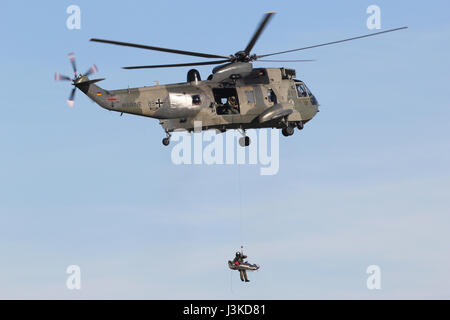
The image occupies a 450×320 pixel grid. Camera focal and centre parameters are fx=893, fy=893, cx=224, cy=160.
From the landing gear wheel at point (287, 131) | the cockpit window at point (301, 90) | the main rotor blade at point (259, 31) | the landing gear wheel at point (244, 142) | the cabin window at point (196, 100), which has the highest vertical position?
the main rotor blade at point (259, 31)

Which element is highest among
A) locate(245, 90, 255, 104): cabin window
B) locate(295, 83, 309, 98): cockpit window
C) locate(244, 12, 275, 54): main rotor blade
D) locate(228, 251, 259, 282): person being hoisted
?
locate(244, 12, 275, 54): main rotor blade

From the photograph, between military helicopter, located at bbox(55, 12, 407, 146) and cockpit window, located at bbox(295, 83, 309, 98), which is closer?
military helicopter, located at bbox(55, 12, 407, 146)

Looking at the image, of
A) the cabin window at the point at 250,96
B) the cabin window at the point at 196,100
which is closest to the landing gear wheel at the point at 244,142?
the cabin window at the point at 250,96

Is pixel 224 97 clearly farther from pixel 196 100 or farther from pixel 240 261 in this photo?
pixel 240 261

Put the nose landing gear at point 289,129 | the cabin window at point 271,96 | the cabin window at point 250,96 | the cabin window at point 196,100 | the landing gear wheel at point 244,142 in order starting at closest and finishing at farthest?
the cabin window at point 196,100 < the cabin window at point 250,96 < the landing gear wheel at point 244,142 < the cabin window at point 271,96 < the nose landing gear at point 289,129

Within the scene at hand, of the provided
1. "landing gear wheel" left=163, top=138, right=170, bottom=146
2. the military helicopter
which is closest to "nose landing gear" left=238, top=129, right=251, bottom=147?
the military helicopter

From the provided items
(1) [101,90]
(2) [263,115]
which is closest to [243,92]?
(2) [263,115]

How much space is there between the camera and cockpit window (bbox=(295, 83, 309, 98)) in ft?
176

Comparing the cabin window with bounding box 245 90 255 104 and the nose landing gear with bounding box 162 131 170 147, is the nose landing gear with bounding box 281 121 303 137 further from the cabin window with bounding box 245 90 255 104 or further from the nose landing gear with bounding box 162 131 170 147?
the nose landing gear with bounding box 162 131 170 147

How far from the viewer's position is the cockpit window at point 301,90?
5378cm

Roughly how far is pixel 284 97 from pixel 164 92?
795 centimetres

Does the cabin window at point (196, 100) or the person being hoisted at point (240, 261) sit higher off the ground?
the cabin window at point (196, 100)

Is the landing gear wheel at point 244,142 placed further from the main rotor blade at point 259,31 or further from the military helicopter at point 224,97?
the main rotor blade at point 259,31

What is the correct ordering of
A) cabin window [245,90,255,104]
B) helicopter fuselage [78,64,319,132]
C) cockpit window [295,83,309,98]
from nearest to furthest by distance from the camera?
helicopter fuselage [78,64,319,132]
cabin window [245,90,255,104]
cockpit window [295,83,309,98]
